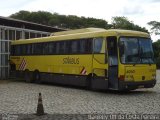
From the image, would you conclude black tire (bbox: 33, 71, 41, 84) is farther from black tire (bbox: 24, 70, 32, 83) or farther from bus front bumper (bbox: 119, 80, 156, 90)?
bus front bumper (bbox: 119, 80, 156, 90)

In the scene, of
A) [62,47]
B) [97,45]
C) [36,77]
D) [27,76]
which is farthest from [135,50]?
[27,76]

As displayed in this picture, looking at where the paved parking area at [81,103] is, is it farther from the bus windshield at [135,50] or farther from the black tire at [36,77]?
the black tire at [36,77]

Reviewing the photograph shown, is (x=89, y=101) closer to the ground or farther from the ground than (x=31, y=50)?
closer to the ground

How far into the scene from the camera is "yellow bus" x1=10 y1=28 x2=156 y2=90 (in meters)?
21.0

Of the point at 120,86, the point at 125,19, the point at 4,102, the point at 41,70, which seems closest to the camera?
the point at 4,102

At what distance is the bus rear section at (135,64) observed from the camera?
2072 centimetres

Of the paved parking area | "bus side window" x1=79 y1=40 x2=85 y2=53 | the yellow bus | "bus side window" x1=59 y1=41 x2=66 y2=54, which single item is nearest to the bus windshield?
the yellow bus

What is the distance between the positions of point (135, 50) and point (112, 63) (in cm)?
128

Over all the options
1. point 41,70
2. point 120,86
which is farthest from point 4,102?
point 41,70

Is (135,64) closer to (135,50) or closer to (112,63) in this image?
(135,50)

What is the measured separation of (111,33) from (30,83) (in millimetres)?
10165

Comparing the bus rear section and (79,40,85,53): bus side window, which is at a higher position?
(79,40,85,53): bus side window

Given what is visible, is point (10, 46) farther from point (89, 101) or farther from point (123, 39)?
point (89, 101)

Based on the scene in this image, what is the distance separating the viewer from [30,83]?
30062mm
